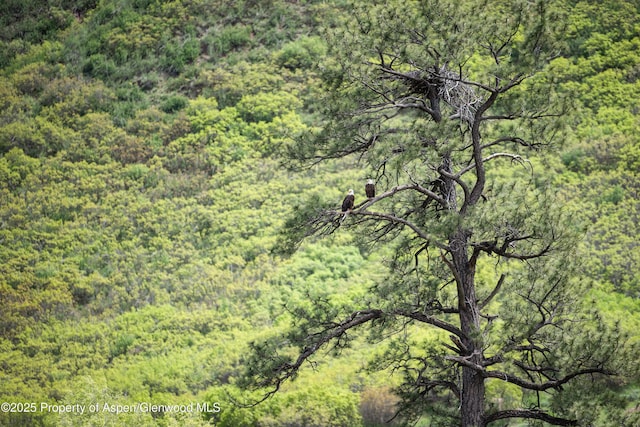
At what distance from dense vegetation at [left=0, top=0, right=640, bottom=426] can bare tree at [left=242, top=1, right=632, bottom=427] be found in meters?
3.66

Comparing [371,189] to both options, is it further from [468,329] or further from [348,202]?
[468,329]

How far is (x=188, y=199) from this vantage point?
21.3 meters

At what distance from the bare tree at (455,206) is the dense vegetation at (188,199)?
12.0 ft

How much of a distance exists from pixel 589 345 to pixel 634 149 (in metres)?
14.5

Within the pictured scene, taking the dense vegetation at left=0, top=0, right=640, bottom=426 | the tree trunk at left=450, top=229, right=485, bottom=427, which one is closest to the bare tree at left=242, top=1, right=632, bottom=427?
the tree trunk at left=450, top=229, right=485, bottom=427

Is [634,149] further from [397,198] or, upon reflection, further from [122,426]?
[122,426]

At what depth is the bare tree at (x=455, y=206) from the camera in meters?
6.83

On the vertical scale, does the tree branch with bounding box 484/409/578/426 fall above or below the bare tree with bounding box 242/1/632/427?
below

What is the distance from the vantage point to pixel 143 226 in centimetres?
2058

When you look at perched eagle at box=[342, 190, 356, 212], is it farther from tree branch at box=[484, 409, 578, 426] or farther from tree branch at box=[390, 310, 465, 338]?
tree branch at box=[484, 409, 578, 426]

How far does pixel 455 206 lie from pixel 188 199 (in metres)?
14.8

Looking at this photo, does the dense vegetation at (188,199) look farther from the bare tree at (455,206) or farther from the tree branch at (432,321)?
the tree branch at (432,321)

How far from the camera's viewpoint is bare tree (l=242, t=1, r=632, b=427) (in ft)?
22.4

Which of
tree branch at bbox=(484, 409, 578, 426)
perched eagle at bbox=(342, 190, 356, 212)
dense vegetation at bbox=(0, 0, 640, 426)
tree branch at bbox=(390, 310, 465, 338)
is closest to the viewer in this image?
tree branch at bbox=(484, 409, 578, 426)
